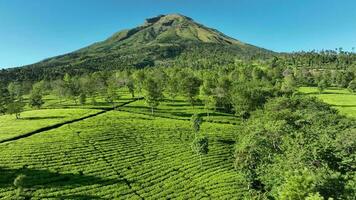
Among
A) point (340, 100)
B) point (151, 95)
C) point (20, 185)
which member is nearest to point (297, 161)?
point (20, 185)

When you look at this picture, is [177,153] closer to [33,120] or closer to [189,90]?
[33,120]

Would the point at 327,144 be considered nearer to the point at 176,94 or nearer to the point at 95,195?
the point at 95,195

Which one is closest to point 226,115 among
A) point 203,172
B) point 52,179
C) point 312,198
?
point 203,172

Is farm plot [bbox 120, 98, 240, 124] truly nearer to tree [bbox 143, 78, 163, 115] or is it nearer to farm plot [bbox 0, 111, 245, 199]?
tree [bbox 143, 78, 163, 115]

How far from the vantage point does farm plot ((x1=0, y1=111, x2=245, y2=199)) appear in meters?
64.4

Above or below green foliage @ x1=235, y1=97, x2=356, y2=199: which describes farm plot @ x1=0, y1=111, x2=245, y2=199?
below

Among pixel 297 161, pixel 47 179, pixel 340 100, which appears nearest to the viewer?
pixel 297 161

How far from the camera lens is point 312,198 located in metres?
36.3

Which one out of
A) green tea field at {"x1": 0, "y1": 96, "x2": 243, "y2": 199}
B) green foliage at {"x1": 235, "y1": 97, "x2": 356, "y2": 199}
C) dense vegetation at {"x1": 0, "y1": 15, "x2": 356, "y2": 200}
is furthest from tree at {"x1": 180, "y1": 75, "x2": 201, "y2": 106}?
green foliage at {"x1": 235, "y1": 97, "x2": 356, "y2": 199}

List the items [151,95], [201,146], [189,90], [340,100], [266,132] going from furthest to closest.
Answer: [340,100] → [189,90] → [151,95] → [266,132] → [201,146]

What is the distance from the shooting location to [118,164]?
76.6 meters

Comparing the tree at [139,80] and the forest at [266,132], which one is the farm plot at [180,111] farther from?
the tree at [139,80]

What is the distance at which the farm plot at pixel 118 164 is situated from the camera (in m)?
64.4

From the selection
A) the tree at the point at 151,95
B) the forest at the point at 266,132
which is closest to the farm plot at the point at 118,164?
the forest at the point at 266,132
